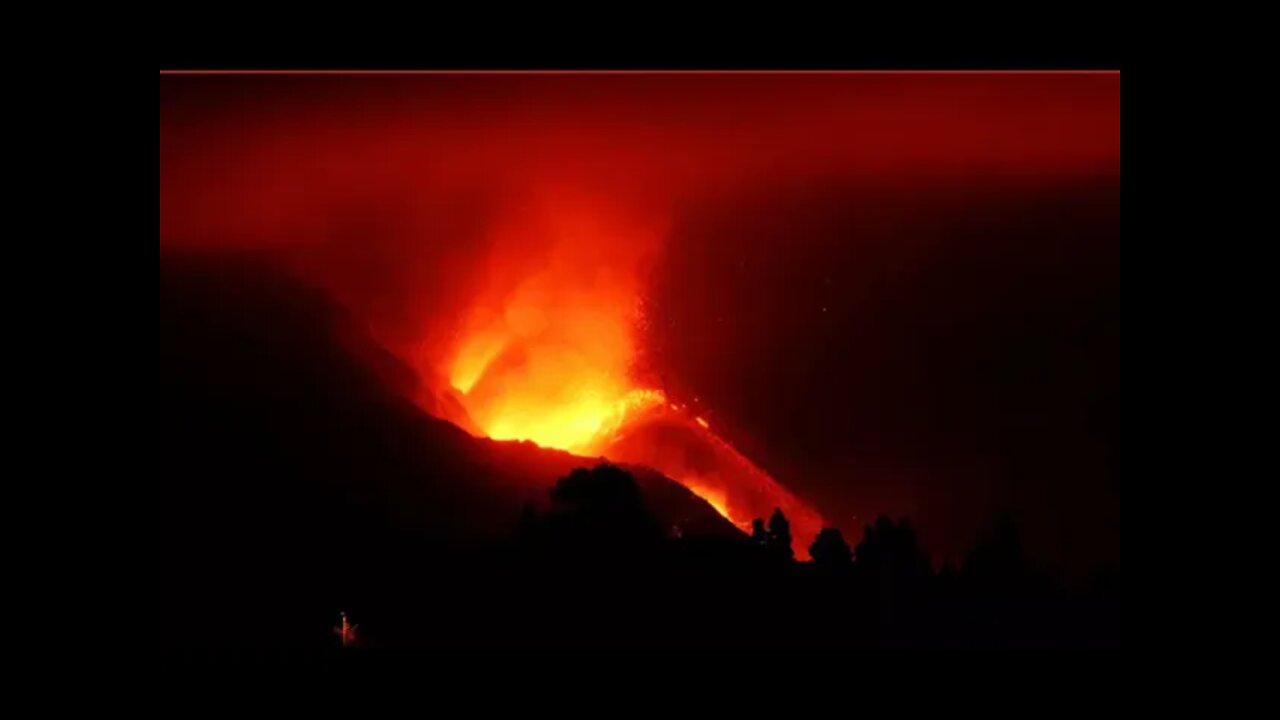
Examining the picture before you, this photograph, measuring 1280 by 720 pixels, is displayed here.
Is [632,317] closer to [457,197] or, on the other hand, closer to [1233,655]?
[457,197]

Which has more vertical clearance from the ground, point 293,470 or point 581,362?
point 581,362

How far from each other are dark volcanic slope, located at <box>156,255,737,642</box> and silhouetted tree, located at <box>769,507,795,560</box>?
12 cm

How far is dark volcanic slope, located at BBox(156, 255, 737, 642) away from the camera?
221 cm

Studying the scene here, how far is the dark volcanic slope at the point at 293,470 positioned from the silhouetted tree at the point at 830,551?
0.18 meters

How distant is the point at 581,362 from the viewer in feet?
9.18

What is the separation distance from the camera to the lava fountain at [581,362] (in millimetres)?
2676

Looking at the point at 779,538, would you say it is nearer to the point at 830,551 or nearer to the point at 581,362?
the point at 830,551

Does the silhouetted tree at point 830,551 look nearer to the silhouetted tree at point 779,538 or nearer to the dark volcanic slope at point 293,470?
the silhouetted tree at point 779,538

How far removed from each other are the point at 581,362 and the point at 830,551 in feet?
2.60

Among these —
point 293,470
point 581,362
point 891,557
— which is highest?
point 581,362

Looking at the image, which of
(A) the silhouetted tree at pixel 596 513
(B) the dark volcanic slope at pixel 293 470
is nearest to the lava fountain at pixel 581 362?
(B) the dark volcanic slope at pixel 293 470

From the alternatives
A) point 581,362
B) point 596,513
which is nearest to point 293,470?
point 596,513

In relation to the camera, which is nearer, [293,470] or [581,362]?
[293,470]

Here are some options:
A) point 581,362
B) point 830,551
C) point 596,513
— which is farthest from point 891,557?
point 581,362
